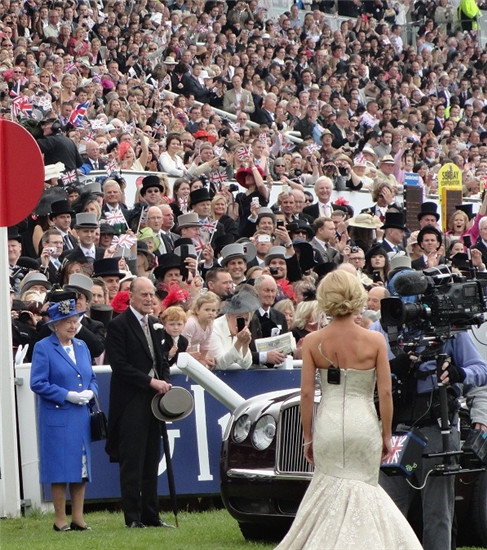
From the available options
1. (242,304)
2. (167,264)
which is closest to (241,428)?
(242,304)

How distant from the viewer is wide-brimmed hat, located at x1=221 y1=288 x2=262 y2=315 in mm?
12305

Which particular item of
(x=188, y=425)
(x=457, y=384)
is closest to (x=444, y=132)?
(x=188, y=425)

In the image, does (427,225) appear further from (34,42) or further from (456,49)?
(456,49)

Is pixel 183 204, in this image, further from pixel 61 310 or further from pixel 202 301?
pixel 61 310

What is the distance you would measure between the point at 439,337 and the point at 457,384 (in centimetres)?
35

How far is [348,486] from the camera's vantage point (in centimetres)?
757

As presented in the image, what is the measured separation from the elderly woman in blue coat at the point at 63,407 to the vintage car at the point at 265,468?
115 centimetres

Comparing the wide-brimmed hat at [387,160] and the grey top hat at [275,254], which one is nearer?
the grey top hat at [275,254]

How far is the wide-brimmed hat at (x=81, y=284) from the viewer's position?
1230 centimetres

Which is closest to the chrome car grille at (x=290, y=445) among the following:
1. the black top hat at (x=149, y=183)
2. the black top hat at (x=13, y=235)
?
the black top hat at (x=13, y=235)

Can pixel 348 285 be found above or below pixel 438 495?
above

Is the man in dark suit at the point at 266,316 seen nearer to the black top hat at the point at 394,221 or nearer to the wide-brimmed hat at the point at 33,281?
the wide-brimmed hat at the point at 33,281

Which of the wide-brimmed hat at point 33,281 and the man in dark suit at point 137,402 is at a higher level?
the wide-brimmed hat at point 33,281

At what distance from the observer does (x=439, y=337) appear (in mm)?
8258
